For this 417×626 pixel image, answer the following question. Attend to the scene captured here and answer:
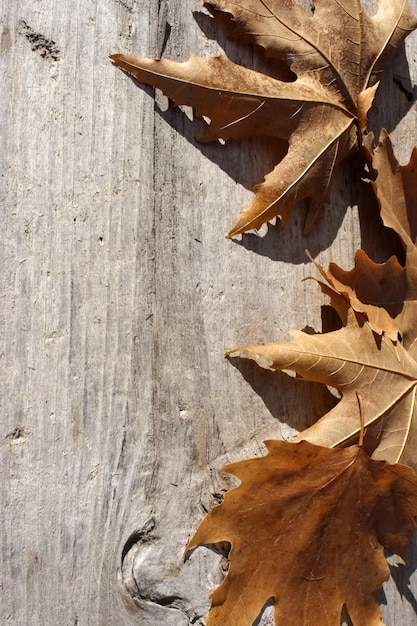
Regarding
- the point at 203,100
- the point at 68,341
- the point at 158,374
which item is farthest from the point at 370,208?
the point at 68,341

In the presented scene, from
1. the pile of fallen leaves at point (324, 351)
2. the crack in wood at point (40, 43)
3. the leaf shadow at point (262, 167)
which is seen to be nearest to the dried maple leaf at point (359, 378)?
the pile of fallen leaves at point (324, 351)

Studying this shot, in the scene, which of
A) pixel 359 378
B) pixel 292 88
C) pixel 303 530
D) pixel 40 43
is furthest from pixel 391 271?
pixel 40 43

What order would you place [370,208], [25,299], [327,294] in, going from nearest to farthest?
[25,299] < [327,294] < [370,208]

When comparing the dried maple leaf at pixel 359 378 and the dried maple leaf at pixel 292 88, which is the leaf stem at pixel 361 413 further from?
the dried maple leaf at pixel 292 88

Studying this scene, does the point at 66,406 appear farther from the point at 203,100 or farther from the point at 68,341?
the point at 203,100

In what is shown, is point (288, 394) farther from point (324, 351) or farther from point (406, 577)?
point (406, 577)

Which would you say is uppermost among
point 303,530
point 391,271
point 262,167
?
point 262,167
